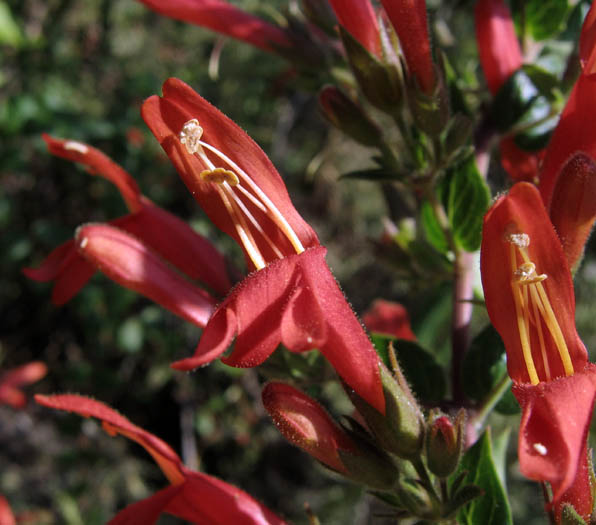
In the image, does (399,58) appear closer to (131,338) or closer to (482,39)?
(482,39)

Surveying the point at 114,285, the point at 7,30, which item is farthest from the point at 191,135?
the point at 7,30

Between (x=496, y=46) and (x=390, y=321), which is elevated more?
(x=496, y=46)

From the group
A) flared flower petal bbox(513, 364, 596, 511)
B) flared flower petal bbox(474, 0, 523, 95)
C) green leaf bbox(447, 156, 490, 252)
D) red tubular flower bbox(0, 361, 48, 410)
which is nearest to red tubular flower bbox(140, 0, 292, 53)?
flared flower petal bbox(474, 0, 523, 95)

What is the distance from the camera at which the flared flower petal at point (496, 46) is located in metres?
1.28

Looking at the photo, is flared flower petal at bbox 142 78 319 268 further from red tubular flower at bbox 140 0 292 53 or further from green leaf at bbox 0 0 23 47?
green leaf at bbox 0 0 23 47

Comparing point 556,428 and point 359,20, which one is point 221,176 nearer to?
point 359,20

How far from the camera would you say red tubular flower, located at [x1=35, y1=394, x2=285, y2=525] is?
107 centimetres

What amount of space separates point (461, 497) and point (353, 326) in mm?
307

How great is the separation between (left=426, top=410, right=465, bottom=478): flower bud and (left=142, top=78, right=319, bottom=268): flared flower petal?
0.30 meters

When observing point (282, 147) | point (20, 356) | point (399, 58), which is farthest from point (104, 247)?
point (20, 356)

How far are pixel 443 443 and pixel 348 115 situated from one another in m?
0.62

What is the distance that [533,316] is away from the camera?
2.94ft

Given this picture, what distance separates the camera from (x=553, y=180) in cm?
95

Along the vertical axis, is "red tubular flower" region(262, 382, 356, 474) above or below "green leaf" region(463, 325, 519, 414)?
above
